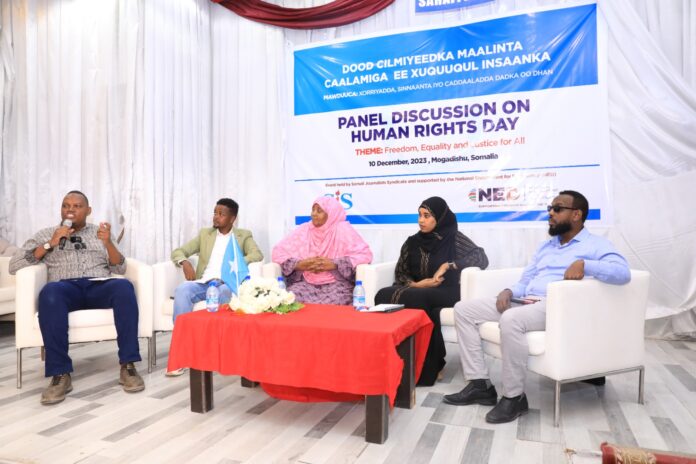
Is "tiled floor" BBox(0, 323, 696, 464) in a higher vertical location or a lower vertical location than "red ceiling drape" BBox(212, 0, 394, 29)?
lower

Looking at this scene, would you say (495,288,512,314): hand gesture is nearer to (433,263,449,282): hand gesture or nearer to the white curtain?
(433,263,449,282): hand gesture

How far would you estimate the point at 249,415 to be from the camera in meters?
2.57

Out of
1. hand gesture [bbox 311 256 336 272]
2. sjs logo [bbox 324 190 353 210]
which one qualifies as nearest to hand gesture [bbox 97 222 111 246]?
hand gesture [bbox 311 256 336 272]

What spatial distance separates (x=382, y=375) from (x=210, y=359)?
86cm

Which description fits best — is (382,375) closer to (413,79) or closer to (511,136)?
(511,136)

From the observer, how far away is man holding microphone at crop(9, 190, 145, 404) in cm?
292

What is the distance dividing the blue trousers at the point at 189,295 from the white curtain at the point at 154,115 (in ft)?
4.49

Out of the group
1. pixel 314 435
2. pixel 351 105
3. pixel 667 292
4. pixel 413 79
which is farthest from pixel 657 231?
pixel 314 435

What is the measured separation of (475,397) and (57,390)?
221cm

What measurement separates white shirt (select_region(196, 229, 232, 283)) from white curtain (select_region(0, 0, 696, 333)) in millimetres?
961

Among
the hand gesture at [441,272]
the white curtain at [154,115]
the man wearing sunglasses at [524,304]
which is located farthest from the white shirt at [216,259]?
the man wearing sunglasses at [524,304]

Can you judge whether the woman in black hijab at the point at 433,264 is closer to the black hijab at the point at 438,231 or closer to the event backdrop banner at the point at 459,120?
the black hijab at the point at 438,231

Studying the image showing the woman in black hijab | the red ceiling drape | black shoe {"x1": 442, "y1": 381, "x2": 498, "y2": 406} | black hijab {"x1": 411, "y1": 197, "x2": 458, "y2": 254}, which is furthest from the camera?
the red ceiling drape

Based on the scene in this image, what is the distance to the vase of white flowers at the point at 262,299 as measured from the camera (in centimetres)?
253
